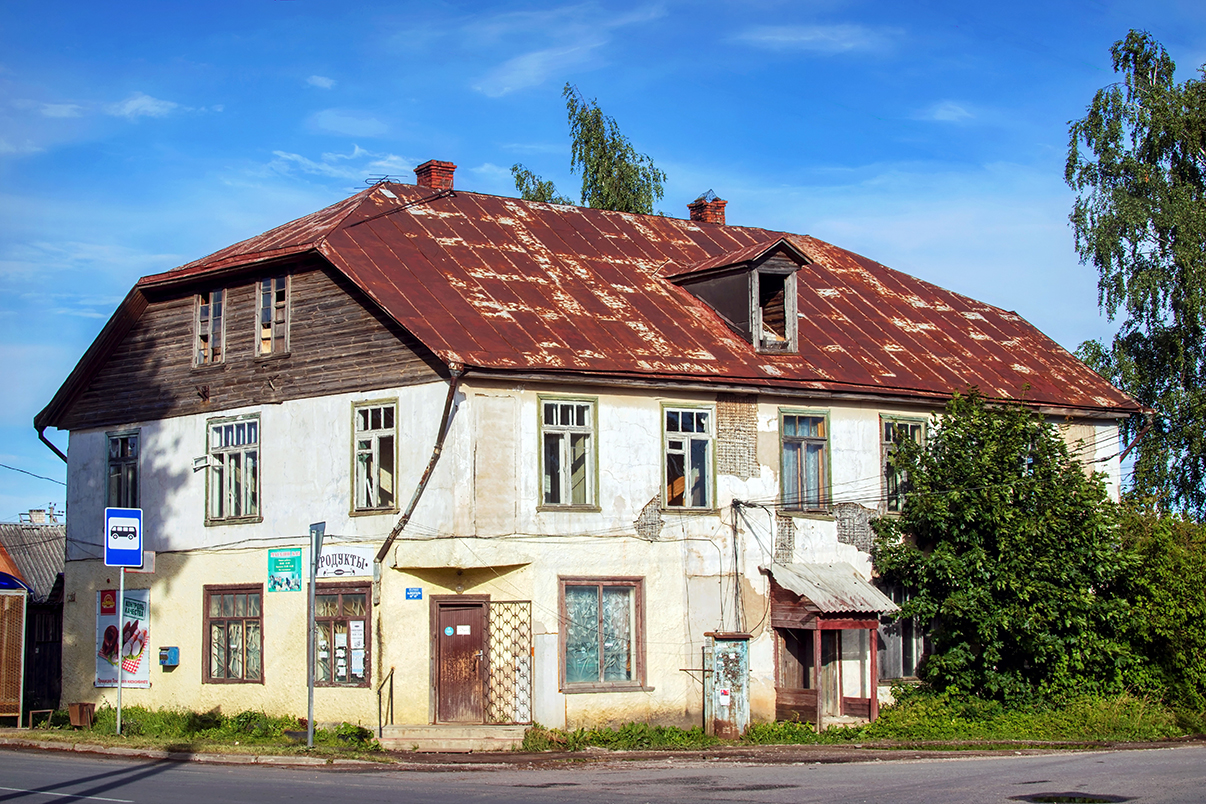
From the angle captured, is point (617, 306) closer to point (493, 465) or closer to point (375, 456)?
point (493, 465)

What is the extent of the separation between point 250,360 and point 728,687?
9929mm

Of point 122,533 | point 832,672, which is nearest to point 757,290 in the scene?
point 832,672

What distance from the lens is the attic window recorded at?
965 inches

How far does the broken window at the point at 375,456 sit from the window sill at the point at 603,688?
4017 mm

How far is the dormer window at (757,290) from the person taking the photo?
24.5 metres

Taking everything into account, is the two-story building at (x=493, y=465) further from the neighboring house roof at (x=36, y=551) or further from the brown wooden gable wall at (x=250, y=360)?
the neighboring house roof at (x=36, y=551)

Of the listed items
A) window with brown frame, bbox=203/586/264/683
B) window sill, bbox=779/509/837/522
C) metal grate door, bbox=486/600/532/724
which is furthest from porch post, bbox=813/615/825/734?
window with brown frame, bbox=203/586/264/683

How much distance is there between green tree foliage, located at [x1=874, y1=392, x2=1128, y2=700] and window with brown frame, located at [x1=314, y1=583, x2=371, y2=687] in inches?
362

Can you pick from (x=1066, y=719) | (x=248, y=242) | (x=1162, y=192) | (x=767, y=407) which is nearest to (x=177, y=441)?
(x=248, y=242)

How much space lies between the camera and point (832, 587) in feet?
75.4

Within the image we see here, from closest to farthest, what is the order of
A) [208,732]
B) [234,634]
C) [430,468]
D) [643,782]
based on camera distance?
[643,782] → [430,468] → [208,732] → [234,634]

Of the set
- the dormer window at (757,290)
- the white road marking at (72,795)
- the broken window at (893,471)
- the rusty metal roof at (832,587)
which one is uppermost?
the dormer window at (757,290)

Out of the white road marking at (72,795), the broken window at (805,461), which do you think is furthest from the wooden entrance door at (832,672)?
the white road marking at (72,795)

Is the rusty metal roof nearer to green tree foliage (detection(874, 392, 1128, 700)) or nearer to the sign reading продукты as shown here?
green tree foliage (detection(874, 392, 1128, 700))
